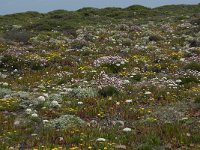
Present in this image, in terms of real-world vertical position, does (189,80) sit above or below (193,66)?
below

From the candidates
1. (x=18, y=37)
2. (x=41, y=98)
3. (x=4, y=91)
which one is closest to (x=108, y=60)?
(x=4, y=91)

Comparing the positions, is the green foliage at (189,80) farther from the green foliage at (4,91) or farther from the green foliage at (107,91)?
the green foliage at (4,91)

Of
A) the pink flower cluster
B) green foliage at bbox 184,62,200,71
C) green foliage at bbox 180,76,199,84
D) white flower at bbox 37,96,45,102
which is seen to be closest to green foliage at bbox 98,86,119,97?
white flower at bbox 37,96,45,102

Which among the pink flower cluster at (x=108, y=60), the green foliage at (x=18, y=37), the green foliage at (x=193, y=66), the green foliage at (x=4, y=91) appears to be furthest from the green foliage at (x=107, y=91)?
the green foliage at (x=18, y=37)

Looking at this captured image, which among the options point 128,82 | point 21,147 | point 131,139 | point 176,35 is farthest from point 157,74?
point 176,35

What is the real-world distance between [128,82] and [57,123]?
6467 mm

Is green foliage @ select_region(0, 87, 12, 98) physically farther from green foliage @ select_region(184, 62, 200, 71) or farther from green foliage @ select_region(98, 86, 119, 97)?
green foliage @ select_region(184, 62, 200, 71)

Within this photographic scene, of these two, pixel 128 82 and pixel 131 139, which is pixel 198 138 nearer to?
pixel 131 139

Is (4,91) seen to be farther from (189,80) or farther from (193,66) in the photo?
(193,66)

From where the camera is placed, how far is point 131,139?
40.6 ft

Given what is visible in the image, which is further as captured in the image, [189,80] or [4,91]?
[189,80]

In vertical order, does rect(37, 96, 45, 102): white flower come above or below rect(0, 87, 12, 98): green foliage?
above

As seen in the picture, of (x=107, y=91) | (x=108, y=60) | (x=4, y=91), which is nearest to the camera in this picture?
(x=107, y=91)

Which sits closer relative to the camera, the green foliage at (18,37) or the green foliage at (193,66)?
the green foliage at (193,66)
